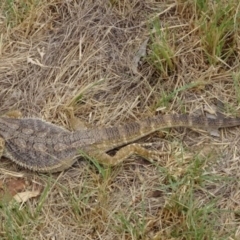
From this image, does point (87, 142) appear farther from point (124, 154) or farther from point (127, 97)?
point (127, 97)

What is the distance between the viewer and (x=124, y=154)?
14.7 feet

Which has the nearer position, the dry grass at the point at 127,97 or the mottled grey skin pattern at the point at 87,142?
the dry grass at the point at 127,97

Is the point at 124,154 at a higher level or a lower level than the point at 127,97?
lower

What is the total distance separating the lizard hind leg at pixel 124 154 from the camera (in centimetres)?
445

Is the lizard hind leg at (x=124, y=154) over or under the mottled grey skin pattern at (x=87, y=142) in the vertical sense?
under

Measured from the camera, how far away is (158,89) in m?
4.82

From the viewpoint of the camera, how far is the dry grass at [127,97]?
4.09 m

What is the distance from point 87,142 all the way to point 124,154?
1.00ft

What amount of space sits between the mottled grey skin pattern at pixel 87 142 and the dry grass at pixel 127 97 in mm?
88

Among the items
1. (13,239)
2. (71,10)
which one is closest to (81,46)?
(71,10)

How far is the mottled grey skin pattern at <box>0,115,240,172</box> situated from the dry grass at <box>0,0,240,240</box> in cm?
9

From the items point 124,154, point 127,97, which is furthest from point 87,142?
point 127,97

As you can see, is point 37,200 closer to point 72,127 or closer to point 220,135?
point 72,127

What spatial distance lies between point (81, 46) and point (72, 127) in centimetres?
80
